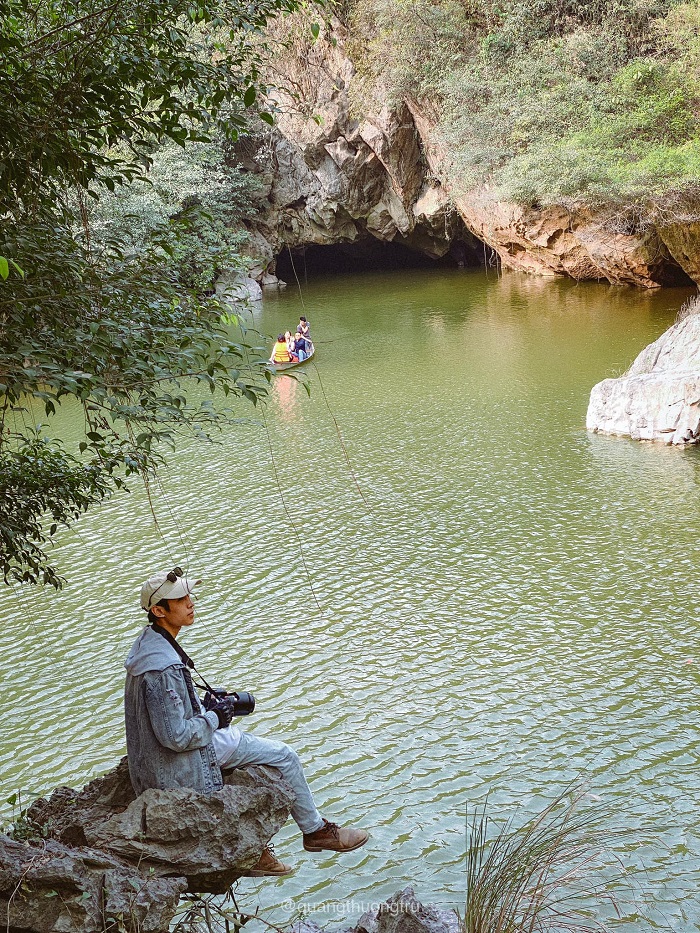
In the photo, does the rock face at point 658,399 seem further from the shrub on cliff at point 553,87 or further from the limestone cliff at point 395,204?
the limestone cliff at point 395,204

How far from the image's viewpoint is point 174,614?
138 inches

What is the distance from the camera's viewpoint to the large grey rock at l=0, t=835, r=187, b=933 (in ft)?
9.41

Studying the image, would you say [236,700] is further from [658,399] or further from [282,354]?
[282,354]

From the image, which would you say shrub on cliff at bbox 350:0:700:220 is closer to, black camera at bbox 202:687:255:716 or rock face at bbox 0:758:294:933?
black camera at bbox 202:687:255:716

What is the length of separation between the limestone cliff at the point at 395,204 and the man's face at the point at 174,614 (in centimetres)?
1750

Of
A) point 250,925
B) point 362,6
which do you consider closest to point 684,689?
point 250,925

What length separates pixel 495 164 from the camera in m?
22.0

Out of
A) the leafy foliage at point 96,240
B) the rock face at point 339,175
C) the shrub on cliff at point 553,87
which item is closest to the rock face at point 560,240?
the shrub on cliff at point 553,87

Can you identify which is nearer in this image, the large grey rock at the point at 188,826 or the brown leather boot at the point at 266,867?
the large grey rock at the point at 188,826

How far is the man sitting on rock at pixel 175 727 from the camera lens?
330cm

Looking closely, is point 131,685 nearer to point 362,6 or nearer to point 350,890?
point 350,890

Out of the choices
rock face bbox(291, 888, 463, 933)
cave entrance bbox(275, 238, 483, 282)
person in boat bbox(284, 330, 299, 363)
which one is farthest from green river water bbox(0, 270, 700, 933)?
cave entrance bbox(275, 238, 483, 282)

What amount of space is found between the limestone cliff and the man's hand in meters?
17.6

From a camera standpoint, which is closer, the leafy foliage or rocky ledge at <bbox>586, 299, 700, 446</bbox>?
the leafy foliage
